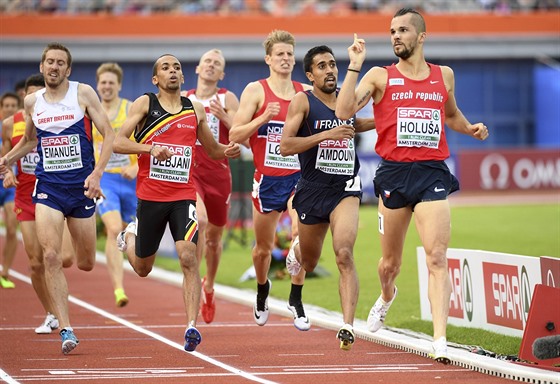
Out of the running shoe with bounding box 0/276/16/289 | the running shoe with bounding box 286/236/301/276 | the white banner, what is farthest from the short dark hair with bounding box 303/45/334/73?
the running shoe with bounding box 0/276/16/289

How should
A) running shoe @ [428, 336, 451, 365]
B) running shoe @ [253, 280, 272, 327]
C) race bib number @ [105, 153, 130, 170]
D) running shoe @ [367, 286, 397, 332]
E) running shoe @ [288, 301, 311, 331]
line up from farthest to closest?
race bib number @ [105, 153, 130, 170], running shoe @ [253, 280, 272, 327], running shoe @ [288, 301, 311, 331], running shoe @ [367, 286, 397, 332], running shoe @ [428, 336, 451, 365]

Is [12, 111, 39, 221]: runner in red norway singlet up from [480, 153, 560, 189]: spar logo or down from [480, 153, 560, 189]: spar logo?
down

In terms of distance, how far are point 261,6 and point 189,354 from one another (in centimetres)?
3866

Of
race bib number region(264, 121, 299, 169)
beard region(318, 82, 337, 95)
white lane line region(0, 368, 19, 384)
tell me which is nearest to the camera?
white lane line region(0, 368, 19, 384)

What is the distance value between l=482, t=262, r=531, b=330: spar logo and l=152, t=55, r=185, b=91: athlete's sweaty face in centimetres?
326

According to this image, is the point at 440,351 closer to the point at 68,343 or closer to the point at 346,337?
the point at 346,337

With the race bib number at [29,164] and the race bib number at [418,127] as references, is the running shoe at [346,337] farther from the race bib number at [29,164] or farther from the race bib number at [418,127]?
the race bib number at [29,164]

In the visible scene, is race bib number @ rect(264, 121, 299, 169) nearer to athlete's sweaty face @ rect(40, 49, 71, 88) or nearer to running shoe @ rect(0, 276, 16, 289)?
athlete's sweaty face @ rect(40, 49, 71, 88)

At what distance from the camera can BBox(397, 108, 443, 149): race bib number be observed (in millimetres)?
9688

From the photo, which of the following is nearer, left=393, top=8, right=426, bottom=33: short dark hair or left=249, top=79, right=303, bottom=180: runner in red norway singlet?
left=393, top=8, right=426, bottom=33: short dark hair

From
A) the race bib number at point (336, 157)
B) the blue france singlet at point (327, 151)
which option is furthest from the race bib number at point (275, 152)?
the race bib number at point (336, 157)

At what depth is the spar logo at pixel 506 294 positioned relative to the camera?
411 inches

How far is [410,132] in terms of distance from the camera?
31.8ft

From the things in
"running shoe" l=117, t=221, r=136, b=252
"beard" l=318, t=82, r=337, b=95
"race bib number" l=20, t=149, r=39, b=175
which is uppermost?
"beard" l=318, t=82, r=337, b=95
